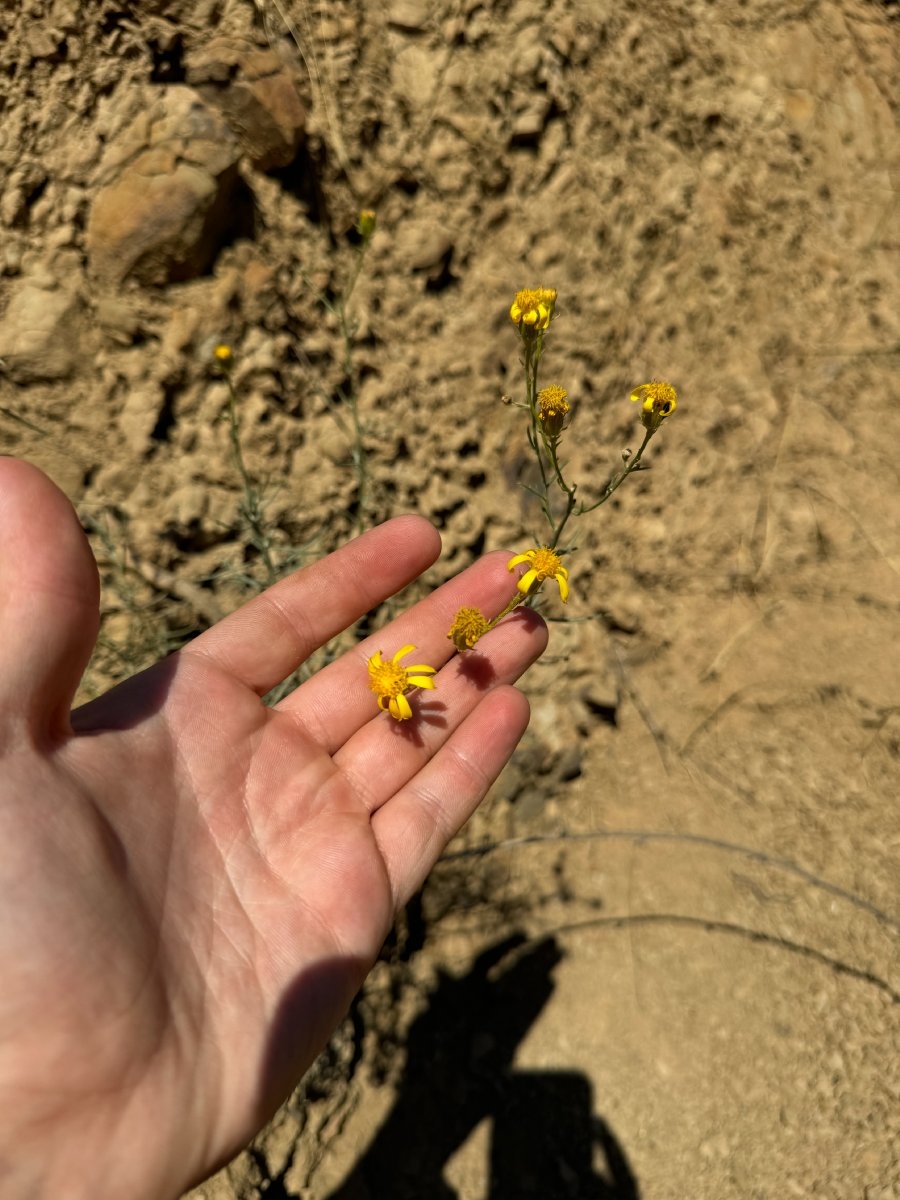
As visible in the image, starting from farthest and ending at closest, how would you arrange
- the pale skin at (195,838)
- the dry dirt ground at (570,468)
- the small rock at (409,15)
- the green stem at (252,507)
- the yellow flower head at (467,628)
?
the small rock at (409,15) → the dry dirt ground at (570,468) → the green stem at (252,507) → the yellow flower head at (467,628) → the pale skin at (195,838)

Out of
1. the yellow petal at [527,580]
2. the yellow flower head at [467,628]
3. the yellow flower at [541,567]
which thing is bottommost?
the yellow flower head at [467,628]

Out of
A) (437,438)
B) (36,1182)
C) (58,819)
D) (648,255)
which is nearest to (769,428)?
(648,255)

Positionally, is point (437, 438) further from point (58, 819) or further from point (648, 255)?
point (58, 819)

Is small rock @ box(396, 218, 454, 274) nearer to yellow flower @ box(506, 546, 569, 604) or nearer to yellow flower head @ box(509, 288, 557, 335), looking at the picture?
yellow flower head @ box(509, 288, 557, 335)

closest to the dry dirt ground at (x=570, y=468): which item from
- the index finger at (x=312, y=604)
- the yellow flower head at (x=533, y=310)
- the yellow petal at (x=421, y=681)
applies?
the index finger at (x=312, y=604)

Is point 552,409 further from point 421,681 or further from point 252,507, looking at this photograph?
point 252,507

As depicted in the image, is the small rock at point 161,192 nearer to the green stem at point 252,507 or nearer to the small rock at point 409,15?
the green stem at point 252,507

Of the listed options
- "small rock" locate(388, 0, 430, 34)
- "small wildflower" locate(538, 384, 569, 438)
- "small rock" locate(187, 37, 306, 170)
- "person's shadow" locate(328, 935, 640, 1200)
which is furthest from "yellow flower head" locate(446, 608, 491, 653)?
"small rock" locate(388, 0, 430, 34)
